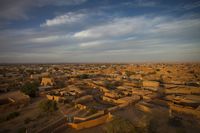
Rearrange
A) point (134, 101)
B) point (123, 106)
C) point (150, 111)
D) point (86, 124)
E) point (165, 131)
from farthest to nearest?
point (134, 101)
point (123, 106)
point (150, 111)
point (86, 124)
point (165, 131)

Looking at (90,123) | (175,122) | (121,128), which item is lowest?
(175,122)

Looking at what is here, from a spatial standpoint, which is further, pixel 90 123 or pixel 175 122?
pixel 175 122

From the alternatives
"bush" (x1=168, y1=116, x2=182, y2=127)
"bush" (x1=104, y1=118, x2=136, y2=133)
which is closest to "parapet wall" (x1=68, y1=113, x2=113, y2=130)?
"bush" (x1=104, y1=118, x2=136, y2=133)

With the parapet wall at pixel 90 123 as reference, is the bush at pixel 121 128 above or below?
above

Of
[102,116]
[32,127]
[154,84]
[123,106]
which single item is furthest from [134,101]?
[154,84]

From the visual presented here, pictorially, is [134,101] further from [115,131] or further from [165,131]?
[115,131]

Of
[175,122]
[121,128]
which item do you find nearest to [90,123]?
[121,128]

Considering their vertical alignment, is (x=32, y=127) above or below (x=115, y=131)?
below

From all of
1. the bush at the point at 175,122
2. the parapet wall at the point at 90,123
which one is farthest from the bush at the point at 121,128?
the bush at the point at 175,122

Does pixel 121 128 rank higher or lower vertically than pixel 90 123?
higher

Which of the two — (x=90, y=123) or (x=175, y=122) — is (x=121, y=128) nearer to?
(x=90, y=123)

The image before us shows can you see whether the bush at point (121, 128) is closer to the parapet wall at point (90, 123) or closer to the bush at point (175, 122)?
the parapet wall at point (90, 123)
